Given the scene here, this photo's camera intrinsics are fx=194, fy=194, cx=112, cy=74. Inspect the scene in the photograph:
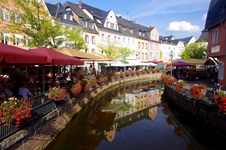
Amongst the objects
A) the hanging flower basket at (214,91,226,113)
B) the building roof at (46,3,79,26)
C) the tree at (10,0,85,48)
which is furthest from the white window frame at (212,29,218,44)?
the building roof at (46,3,79,26)

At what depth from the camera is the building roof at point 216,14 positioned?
56.9ft

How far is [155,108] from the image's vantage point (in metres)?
16.2

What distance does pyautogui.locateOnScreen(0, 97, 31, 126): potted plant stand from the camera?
Result: 214 inches

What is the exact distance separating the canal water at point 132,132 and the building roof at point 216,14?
9798 mm

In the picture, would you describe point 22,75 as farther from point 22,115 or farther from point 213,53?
point 213,53

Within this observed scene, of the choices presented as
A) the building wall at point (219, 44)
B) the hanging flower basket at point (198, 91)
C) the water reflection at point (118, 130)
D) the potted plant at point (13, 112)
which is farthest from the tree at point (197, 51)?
the potted plant at point (13, 112)

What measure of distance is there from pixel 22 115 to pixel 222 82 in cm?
1777

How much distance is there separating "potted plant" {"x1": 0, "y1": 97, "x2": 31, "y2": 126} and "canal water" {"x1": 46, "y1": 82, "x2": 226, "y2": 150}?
94.2 inches

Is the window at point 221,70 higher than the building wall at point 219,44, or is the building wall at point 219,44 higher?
the building wall at point 219,44

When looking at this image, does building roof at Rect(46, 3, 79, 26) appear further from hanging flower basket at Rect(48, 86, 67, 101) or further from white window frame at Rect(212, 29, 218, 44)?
hanging flower basket at Rect(48, 86, 67, 101)

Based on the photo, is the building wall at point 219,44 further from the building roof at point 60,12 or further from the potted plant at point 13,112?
the building roof at point 60,12

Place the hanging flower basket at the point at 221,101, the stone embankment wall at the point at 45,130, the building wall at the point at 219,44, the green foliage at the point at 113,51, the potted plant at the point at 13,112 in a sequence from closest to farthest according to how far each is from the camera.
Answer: the potted plant at the point at 13,112 → the stone embankment wall at the point at 45,130 → the hanging flower basket at the point at 221,101 → the building wall at the point at 219,44 → the green foliage at the point at 113,51

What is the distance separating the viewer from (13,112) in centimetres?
559

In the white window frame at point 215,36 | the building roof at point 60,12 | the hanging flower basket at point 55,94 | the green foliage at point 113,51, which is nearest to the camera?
the hanging flower basket at point 55,94
